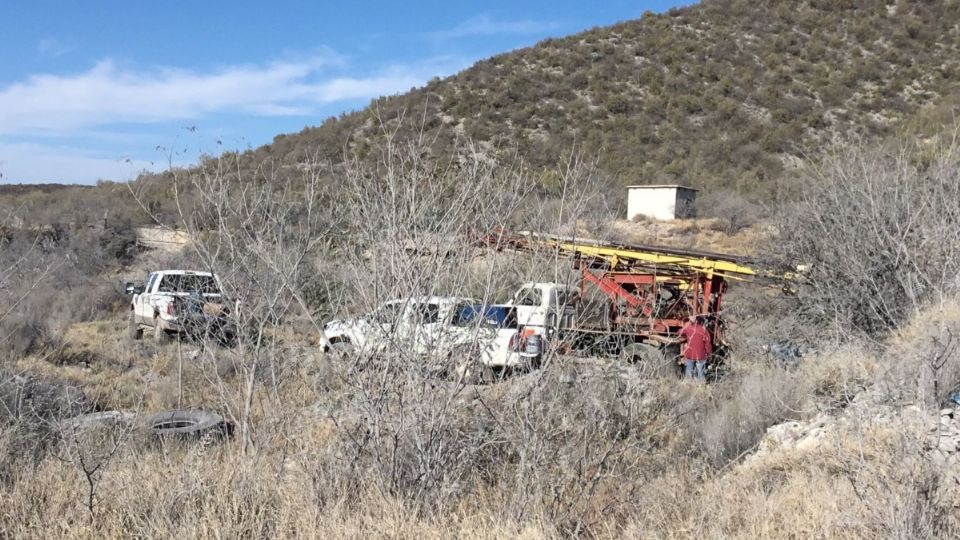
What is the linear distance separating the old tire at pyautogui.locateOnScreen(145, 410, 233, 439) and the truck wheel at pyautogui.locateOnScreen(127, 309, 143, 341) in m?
7.70

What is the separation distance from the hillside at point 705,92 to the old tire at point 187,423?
2300 cm

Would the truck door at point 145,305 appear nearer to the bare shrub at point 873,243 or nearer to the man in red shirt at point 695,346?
the man in red shirt at point 695,346

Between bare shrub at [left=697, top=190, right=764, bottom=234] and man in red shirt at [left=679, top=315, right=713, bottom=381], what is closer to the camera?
man in red shirt at [left=679, top=315, right=713, bottom=381]

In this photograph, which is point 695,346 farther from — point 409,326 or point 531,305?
point 409,326

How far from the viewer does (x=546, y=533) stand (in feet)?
14.5

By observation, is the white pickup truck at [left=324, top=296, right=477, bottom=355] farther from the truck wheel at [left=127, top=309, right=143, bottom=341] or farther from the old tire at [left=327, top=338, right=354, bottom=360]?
the truck wheel at [left=127, top=309, right=143, bottom=341]

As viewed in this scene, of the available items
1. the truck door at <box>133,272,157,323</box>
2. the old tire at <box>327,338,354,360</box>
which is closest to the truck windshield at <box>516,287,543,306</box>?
the old tire at <box>327,338,354,360</box>

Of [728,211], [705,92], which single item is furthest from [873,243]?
[705,92]

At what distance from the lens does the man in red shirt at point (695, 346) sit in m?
11.4

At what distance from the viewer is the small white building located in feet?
85.8

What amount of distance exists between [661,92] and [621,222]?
43.3 feet

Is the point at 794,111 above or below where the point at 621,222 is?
above

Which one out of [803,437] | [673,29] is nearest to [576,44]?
[673,29]

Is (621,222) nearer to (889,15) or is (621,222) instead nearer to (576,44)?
(576,44)
